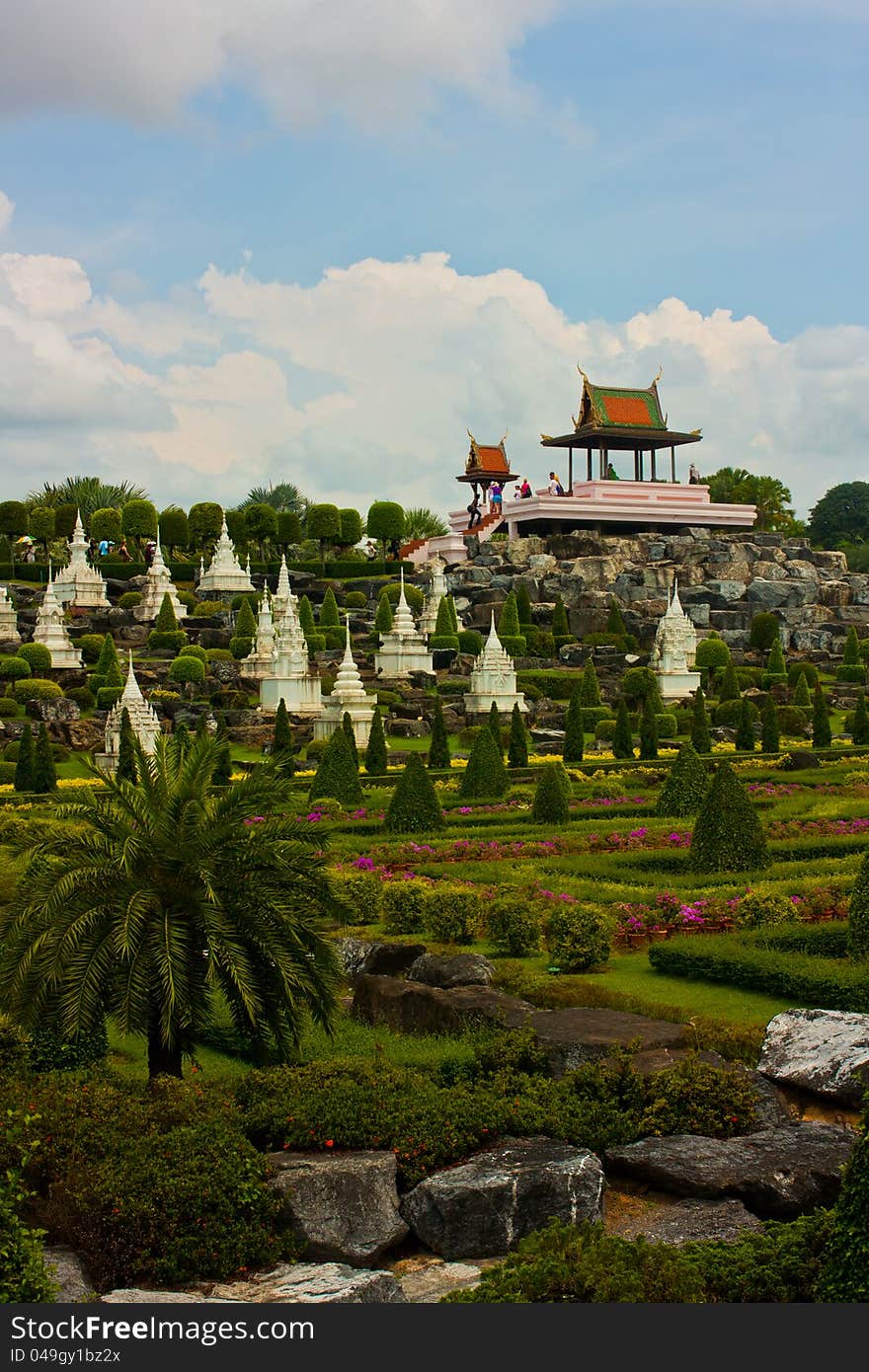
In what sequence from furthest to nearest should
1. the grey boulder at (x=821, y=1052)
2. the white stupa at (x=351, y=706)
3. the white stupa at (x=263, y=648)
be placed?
the white stupa at (x=263, y=648) < the white stupa at (x=351, y=706) < the grey boulder at (x=821, y=1052)

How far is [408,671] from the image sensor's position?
61281 mm

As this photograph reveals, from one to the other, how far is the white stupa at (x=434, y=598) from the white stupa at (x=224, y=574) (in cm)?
967

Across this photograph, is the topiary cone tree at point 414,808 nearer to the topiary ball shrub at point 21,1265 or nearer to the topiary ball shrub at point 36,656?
the topiary ball shrub at point 21,1265

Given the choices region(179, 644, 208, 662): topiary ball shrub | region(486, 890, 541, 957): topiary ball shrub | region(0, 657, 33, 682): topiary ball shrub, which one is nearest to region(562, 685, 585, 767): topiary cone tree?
region(179, 644, 208, 662): topiary ball shrub

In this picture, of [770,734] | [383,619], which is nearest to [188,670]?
[383,619]

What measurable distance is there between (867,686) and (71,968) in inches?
2029

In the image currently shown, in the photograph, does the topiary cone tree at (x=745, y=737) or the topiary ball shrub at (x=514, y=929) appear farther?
the topiary cone tree at (x=745, y=737)

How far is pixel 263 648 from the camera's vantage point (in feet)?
201

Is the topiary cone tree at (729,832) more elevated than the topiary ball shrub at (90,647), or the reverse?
the topiary ball shrub at (90,647)

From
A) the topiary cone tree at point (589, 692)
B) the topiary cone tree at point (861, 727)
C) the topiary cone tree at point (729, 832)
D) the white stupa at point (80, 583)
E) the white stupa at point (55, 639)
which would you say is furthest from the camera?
the white stupa at point (80, 583)

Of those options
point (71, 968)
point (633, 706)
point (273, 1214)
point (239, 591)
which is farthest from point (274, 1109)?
point (239, 591)

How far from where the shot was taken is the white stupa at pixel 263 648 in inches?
2329

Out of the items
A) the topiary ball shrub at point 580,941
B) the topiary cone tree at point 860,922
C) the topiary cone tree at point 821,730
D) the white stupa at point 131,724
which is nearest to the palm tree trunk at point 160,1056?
the topiary ball shrub at point 580,941

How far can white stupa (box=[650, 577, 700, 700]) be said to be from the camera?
5991 centimetres
